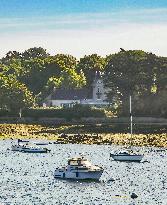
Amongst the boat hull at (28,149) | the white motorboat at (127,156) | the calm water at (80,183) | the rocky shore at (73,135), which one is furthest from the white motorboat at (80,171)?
the rocky shore at (73,135)

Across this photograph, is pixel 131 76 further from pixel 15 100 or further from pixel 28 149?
pixel 28 149

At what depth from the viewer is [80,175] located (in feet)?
307

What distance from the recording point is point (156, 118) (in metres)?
171

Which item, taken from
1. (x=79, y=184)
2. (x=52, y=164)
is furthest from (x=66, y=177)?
(x=52, y=164)

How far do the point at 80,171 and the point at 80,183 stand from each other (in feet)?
7.97

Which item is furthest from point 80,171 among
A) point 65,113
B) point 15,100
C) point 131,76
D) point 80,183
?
point 15,100

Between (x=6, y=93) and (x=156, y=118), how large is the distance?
49.0 metres

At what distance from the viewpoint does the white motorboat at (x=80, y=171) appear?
93062 mm

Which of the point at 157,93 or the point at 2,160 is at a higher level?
the point at 157,93

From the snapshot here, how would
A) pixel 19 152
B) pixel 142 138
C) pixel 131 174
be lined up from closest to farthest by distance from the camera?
pixel 131 174
pixel 19 152
pixel 142 138

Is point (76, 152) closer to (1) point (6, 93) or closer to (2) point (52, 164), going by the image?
(2) point (52, 164)

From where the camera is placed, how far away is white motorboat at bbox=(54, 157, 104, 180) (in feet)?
305

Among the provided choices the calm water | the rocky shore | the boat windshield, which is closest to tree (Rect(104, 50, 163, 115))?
the rocky shore

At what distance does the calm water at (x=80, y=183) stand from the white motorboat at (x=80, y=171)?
1.26 m
